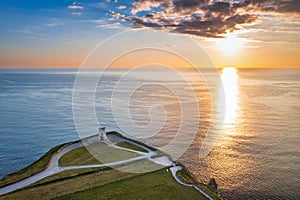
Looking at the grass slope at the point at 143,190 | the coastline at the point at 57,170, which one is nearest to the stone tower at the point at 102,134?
the coastline at the point at 57,170

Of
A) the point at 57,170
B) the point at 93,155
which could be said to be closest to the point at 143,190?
the point at 57,170

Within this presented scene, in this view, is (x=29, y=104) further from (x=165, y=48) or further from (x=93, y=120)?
(x=165, y=48)

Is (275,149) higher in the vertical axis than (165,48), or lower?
lower

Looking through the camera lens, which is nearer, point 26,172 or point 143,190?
point 143,190

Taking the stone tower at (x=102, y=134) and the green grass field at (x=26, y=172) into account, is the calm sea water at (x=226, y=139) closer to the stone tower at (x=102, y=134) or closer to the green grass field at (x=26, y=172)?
the green grass field at (x=26, y=172)

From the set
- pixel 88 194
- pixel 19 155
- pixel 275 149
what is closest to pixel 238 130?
pixel 275 149

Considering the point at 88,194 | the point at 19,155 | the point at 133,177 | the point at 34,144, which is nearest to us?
the point at 88,194

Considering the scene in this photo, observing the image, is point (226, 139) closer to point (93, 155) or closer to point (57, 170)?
point (93, 155)

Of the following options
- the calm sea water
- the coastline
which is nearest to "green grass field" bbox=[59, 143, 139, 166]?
the coastline
